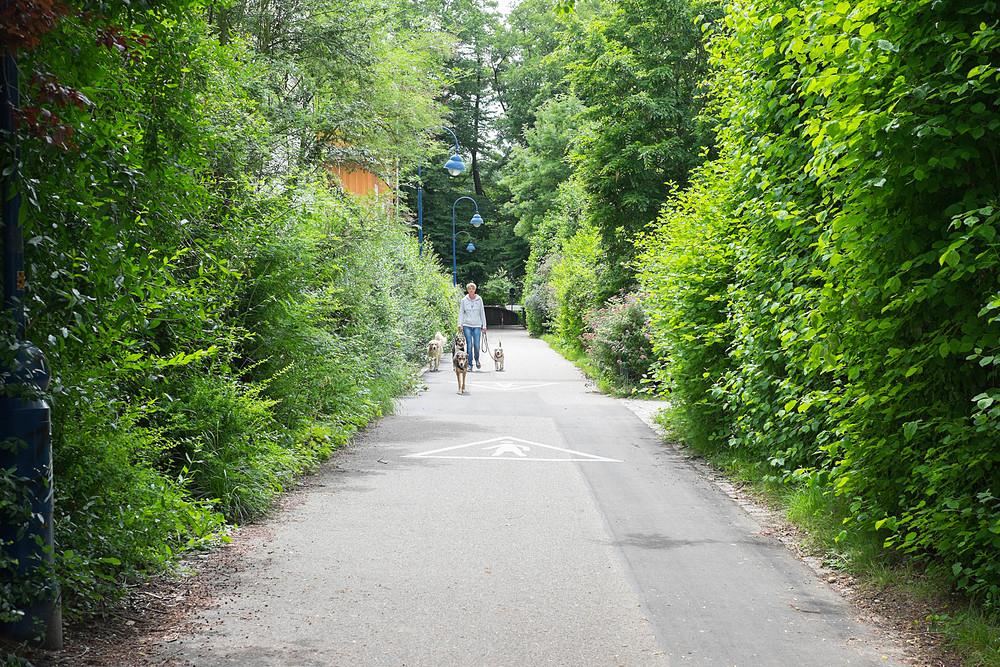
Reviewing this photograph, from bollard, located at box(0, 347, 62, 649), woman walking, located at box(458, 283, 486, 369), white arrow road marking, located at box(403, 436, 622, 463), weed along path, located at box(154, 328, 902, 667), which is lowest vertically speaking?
weed along path, located at box(154, 328, 902, 667)

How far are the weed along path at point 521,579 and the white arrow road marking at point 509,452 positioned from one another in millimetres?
252

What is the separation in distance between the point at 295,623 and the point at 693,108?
66.5ft

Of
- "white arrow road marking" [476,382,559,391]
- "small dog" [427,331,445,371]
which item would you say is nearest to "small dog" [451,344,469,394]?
"white arrow road marking" [476,382,559,391]

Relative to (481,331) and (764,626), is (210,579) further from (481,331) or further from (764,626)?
(481,331)

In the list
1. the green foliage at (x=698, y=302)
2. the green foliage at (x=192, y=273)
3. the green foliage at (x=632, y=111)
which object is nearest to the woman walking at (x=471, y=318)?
the green foliage at (x=632, y=111)

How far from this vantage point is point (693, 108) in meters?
22.4

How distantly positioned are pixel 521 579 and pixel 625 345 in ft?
39.3

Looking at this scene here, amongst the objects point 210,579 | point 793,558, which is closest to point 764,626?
point 793,558

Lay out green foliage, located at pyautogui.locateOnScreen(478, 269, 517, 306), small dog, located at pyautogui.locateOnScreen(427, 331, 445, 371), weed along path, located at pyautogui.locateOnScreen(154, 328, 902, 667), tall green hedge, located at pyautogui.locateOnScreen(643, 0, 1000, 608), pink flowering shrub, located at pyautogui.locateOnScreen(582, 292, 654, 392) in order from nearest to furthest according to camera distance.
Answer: tall green hedge, located at pyautogui.locateOnScreen(643, 0, 1000, 608), weed along path, located at pyautogui.locateOnScreen(154, 328, 902, 667), pink flowering shrub, located at pyautogui.locateOnScreen(582, 292, 654, 392), small dog, located at pyautogui.locateOnScreen(427, 331, 445, 371), green foliage, located at pyautogui.locateOnScreen(478, 269, 517, 306)

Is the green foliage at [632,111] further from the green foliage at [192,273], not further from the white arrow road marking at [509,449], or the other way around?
the white arrow road marking at [509,449]

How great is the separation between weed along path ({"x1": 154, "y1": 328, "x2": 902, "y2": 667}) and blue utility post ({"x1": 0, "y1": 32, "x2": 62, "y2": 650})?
2.60 feet

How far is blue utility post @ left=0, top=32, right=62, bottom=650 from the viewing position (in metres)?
3.74

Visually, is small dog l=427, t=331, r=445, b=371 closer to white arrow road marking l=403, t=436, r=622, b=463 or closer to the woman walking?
the woman walking

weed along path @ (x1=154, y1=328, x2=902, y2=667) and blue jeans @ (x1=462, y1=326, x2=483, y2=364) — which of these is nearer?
weed along path @ (x1=154, y1=328, x2=902, y2=667)
